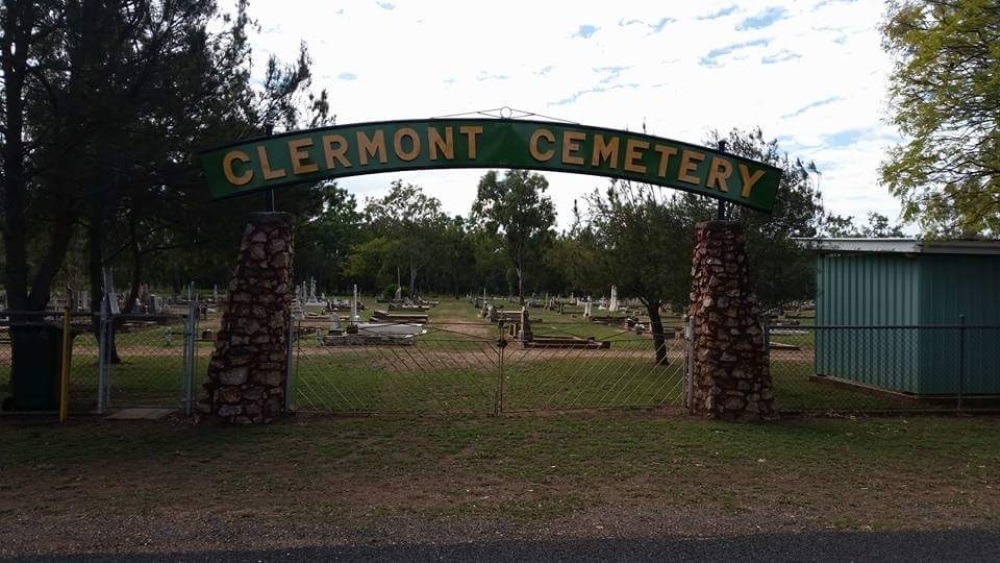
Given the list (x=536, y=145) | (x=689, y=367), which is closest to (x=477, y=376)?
(x=689, y=367)

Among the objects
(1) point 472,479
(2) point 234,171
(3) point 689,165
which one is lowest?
(1) point 472,479

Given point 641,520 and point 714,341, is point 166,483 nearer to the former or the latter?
point 641,520

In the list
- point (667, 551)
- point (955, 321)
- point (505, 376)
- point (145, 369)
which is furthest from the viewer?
point (145, 369)

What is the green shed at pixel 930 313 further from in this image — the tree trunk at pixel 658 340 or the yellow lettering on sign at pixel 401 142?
the yellow lettering on sign at pixel 401 142

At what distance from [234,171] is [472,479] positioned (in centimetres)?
514

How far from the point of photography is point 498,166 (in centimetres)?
1013

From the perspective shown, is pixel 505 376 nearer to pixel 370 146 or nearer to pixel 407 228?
→ pixel 370 146

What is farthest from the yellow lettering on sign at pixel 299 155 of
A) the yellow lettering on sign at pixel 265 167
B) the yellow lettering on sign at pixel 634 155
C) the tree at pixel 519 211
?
the tree at pixel 519 211

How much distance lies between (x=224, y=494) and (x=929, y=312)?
11.1 metres

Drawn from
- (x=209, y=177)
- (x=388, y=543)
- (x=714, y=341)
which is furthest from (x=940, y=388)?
(x=209, y=177)

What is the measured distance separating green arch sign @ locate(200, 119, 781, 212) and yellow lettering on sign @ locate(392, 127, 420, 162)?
0.01 metres

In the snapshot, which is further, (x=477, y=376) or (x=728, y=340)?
(x=477, y=376)

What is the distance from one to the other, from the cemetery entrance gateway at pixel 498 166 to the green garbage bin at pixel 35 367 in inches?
82.6

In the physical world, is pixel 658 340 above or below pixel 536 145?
below
